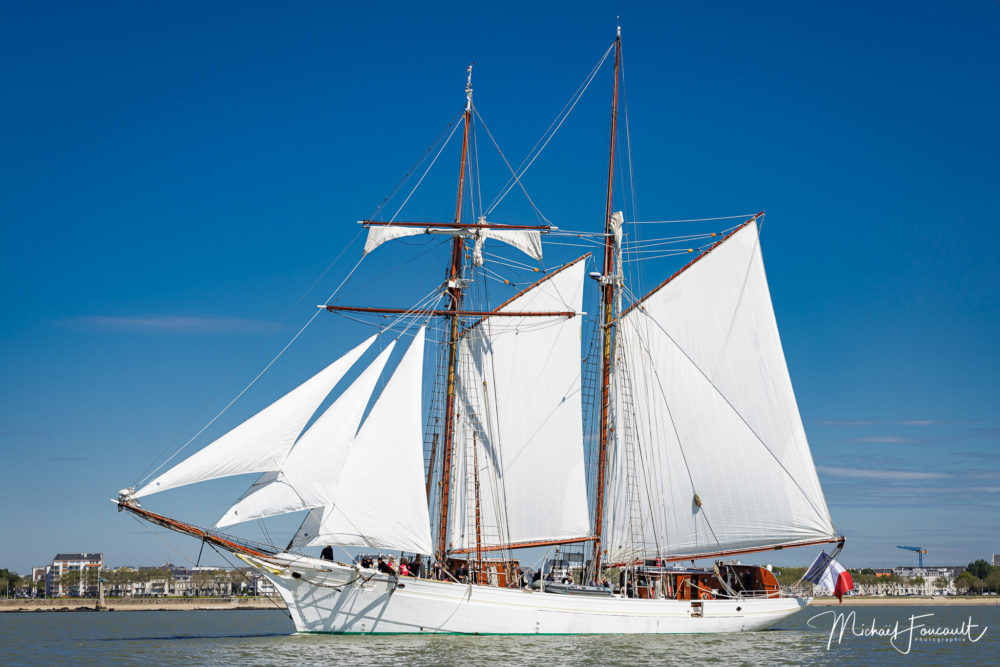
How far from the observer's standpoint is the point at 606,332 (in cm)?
5406

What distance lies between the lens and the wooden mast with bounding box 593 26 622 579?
51250 millimetres

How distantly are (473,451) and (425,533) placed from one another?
8.17m

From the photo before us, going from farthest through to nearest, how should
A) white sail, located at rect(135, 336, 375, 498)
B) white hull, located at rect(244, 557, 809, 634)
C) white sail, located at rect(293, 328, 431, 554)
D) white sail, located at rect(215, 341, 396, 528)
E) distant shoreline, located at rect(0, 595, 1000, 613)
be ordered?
1. distant shoreline, located at rect(0, 595, 1000, 613)
2. white hull, located at rect(244, 557, 809, 634)
3. white sail, located at rect(293, 328, 431, 554)
4. white sail, located at rect(215, 341, 396, 528)
5. white sail, located at rect(135, 336, 375, 498)

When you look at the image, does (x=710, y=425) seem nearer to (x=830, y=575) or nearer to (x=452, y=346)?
(x=830, y=575)

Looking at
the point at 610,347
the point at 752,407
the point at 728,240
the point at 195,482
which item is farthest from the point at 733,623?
the point at 195,482

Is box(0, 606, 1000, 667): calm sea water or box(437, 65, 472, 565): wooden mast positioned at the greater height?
box(437, 65, 472, 565): wooden mast

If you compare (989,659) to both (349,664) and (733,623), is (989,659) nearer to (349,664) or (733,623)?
(733,623)

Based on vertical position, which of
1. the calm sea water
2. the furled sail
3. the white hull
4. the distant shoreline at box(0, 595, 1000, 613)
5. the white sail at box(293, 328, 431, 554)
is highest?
the furled sail

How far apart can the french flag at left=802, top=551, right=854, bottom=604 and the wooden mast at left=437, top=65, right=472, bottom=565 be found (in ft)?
61.1

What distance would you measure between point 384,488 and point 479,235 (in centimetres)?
1526

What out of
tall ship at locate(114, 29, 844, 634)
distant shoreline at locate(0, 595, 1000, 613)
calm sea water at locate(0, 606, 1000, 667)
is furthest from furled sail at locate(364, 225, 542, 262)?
distant shoreline at locate(0, 595, 1000, 613)

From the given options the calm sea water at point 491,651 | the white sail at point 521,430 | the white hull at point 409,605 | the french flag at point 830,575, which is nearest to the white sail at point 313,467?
the white hull at point 409,605

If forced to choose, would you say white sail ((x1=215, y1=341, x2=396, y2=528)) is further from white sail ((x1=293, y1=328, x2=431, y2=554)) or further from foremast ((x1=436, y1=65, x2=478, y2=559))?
foremast ((x1=436, y1=65, x2=478, y2=559))

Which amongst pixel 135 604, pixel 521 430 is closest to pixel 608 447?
pixel 521 430
